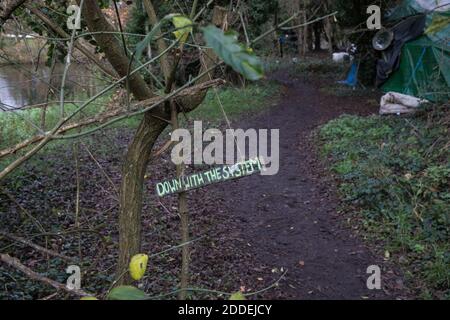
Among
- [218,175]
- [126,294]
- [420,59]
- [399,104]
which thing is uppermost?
[420,59]

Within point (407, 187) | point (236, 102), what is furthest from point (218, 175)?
point (236, 102)

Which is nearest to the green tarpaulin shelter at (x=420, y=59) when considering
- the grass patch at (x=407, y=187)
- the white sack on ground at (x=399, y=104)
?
the white sack on ground at (x=399, y=104)

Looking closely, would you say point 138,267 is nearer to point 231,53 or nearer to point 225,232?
point 231,53

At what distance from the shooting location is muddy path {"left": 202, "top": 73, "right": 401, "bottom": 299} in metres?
3.98

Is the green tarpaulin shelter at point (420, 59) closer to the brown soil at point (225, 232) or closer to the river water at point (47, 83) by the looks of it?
the brown soil at point (225, 232)

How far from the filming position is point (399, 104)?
9.43 meters

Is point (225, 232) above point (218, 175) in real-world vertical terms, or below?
below

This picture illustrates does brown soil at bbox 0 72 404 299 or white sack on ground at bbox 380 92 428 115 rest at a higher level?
white sack on ground at bbox 380 92 428 115

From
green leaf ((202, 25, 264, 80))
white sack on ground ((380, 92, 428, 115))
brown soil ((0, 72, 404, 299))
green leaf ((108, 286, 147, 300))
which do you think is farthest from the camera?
white sack on ground ((380, 92, 428, 115))

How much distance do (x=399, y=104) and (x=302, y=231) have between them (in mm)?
5676

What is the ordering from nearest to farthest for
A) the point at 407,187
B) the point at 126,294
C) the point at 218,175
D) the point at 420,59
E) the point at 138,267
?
1. the point at 126,294
2. the point at 138,267
3. the point at 218,175
4. the point at 407,187
5. the point at 420,59

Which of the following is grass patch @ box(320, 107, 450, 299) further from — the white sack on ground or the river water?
A: the river water

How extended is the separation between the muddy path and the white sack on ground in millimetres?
2117

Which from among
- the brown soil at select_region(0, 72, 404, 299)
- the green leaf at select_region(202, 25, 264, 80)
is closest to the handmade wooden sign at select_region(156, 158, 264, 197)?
the brown soil at select_region(0, 72, 404, 299)
